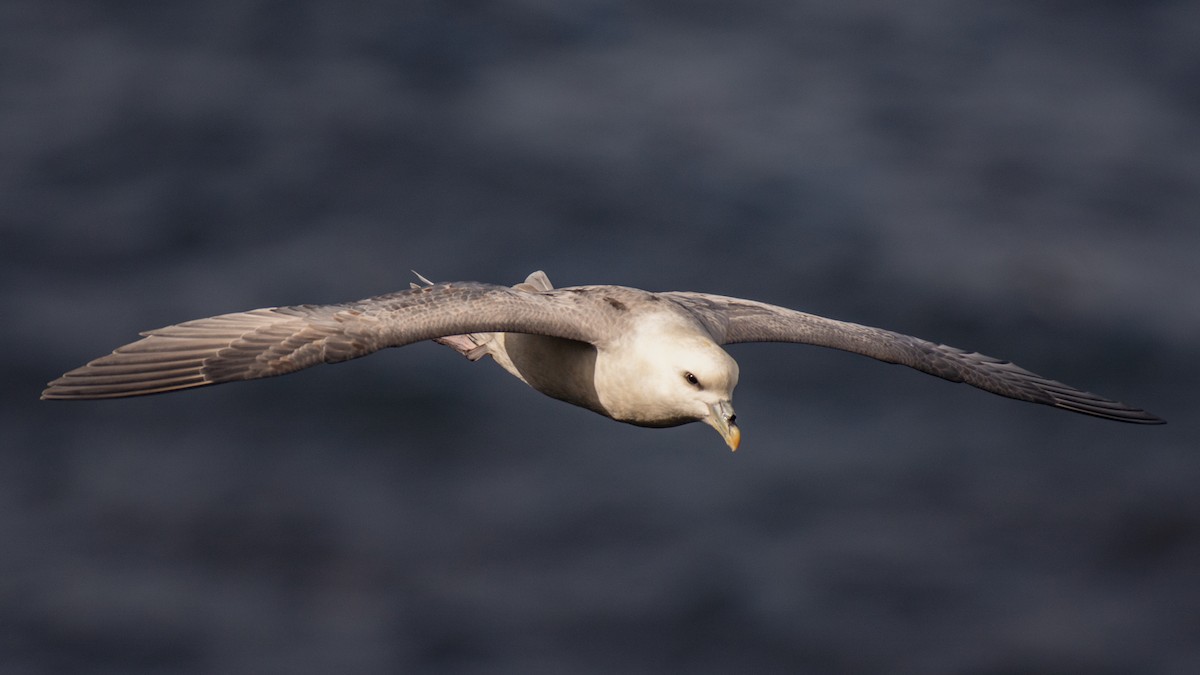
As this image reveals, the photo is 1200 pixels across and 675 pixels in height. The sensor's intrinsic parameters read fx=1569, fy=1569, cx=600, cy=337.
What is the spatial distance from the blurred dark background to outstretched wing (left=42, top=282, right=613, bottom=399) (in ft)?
49.3

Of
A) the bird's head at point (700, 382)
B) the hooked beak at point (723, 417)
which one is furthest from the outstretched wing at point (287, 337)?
the hooked beak at point (723, 417)

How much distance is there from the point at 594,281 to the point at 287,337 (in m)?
16.4

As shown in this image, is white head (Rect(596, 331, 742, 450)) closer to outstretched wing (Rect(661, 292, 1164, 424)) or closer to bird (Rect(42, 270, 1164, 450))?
bird (Rect(42, 270, 1164, 450))

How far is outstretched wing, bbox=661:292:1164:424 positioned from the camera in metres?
13.0

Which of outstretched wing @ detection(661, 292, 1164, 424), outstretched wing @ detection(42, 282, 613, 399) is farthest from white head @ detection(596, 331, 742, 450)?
outstretched wing @ detection(661, 292, 1164, 424)

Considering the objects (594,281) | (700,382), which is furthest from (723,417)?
(594,281)

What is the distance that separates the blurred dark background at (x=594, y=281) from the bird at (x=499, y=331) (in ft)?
47.2

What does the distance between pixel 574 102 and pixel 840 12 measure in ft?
26.0

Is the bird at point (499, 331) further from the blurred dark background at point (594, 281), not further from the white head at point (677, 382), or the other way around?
the blurred dark background at point (594, 281)

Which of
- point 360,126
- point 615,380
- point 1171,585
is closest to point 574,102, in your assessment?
point 360,126

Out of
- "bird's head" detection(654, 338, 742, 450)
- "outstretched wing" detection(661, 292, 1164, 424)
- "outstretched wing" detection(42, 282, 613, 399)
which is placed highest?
"outstretched wing" detection(661, 292, 1164, 424)

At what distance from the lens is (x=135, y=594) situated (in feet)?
92.5

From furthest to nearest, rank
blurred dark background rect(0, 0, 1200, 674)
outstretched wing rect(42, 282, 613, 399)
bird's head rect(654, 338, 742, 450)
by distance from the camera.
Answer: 1. blurred dark background rect(0, 0, 1200, 674)
2. bird's head rect(654, 338, 742, 450)
3. outstretched wing rect(42, 282, 613, 399)

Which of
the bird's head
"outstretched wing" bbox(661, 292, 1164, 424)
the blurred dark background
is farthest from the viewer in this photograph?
the blurred dark background
